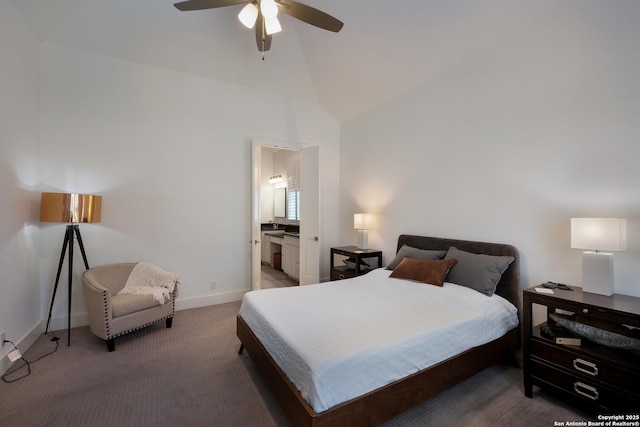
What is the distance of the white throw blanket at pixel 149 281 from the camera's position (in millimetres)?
3021

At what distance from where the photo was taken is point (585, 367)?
176 cm

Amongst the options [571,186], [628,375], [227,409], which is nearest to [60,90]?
[227,409]

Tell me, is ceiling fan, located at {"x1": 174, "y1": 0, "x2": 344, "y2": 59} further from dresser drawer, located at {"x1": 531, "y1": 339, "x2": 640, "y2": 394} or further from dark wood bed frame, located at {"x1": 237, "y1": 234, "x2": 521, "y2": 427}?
dresser drawer, located at {"x1": 531, "y1": 339, "x2": 640, "y2": 394}

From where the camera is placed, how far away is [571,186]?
226cm

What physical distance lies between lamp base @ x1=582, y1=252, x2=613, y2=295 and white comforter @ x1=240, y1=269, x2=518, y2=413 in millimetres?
602

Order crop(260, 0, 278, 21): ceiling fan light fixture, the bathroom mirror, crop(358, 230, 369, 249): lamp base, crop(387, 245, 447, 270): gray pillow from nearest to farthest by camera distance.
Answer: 1. crop(260, 0, 278, 21): ceiling fan light fixture
2. crop(387, 245, 447, 270): gray pillow
3. crop(358, 230, 369, 249): lamp base
4. the bathroom mirror

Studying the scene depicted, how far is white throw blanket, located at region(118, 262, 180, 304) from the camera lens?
9.91 ft

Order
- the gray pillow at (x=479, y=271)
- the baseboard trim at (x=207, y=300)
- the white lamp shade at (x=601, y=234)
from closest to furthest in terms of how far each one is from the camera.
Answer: the white lamp shade at (x=601, y=234)
the gray pillow at (x=479, y=271)
the baseboard trim at (x=207, y=300)

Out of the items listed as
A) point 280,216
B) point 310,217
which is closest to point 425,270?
point 310,217

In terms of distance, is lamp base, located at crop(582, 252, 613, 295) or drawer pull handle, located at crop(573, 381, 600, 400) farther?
lamp base, located at crop(582, 252, 613, 295)

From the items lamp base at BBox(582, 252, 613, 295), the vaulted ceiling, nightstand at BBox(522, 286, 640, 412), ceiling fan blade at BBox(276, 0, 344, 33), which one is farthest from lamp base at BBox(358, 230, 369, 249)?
ceiling fan blade at BBox(276, 0, 344, 33)

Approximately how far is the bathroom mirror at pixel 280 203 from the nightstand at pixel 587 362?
17.0ft

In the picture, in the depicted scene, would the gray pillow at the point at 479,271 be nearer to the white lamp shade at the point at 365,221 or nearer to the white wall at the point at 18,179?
the white lamp shade at the point at 365,221

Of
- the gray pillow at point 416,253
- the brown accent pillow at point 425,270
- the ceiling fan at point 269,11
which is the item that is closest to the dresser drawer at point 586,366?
the brown accent pillow at point 425,270
